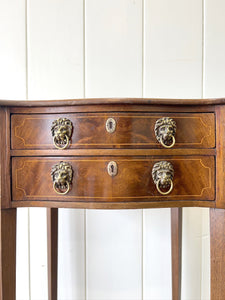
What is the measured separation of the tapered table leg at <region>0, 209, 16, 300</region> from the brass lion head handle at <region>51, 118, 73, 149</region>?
18cm

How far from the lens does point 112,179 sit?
1.73 feet

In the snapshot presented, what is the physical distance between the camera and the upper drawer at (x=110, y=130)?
53 centimetres

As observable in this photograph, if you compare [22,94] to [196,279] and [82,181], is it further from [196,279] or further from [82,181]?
[196,279]

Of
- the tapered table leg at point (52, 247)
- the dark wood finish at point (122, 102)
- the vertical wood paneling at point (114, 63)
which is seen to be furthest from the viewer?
the vertical wood paneling at point (114, 63)

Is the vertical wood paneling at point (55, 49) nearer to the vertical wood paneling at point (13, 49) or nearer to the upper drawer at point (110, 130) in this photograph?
the vertical wood paneling at point (13, 49)

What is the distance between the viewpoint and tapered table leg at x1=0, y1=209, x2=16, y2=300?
0.55 meters

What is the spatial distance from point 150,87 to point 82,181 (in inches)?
20.2

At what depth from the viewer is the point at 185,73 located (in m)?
0.93

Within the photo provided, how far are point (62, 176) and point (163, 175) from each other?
194 millimetres

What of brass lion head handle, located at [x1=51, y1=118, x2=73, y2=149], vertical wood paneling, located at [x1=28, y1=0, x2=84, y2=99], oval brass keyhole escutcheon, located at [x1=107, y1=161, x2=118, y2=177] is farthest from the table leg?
vertical wood paneling, located at [x1=28, y1=0, x2=84, y2=99]

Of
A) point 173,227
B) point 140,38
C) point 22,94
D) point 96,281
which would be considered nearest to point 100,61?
point 140,38

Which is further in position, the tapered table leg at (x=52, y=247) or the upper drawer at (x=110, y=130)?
the tapered table leg at (x=52, y=247)

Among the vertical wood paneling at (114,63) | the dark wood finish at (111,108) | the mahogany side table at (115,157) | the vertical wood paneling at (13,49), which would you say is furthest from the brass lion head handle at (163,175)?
the vertical wood paneling at (13,49)

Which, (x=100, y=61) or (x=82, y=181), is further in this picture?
(x=100, y=61)
